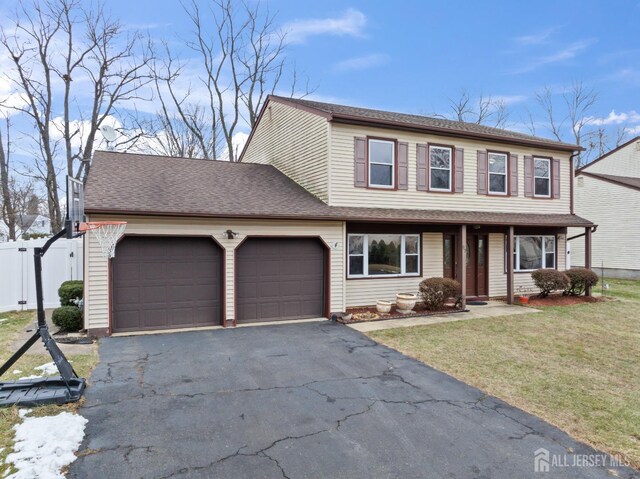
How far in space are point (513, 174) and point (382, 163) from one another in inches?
195

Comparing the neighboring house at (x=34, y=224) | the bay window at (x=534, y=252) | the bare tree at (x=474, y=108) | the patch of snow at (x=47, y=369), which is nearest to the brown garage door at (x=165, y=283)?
the patch of snow at (x=47, y=369)

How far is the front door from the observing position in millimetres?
12625

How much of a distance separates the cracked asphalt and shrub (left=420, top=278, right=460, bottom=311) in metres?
4.46

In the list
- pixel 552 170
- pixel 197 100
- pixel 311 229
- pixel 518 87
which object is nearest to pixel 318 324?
pixel 311 229

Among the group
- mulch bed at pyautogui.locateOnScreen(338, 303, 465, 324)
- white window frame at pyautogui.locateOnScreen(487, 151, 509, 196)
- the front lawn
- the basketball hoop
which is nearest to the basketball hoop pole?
the basketball hoop

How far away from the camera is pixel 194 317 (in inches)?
364

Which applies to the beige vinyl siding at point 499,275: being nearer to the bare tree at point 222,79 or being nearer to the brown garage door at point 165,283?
the brown garage door at point 165,283

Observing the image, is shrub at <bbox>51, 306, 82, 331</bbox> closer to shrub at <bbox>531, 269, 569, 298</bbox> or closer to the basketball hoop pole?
the basketball hoop pole

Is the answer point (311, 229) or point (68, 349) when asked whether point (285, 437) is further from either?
point (311, 229)

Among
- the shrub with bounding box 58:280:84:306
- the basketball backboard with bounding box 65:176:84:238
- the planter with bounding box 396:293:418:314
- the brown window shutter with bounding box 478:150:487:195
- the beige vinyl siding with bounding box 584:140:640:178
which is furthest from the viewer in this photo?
the beige vinyl siding with bounding box 584:140:640:178

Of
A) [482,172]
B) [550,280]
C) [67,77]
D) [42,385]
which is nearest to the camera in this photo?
[42,385]

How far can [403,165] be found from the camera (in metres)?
11.5

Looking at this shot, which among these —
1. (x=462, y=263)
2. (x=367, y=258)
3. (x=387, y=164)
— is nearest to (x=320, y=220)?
(x=367, y=258)

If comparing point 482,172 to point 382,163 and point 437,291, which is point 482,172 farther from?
point 437,291
